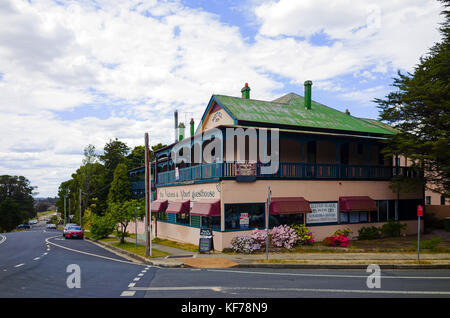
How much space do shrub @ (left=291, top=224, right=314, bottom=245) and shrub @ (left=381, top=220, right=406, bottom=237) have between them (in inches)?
245

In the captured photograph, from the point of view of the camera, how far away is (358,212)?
964 inches

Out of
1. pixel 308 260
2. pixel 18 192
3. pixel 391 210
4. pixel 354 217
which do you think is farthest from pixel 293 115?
pixel 18 192

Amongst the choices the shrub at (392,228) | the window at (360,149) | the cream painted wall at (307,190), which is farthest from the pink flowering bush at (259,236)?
the window at (360,149)

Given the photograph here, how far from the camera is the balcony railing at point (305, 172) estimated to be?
68.2ft

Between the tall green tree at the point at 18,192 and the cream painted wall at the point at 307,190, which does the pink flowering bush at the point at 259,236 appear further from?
the tall green tree at the point at 18,192

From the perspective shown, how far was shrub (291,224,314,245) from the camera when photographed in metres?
21.0

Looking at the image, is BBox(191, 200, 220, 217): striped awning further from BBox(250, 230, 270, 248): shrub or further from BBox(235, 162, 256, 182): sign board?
BBox(250, 230, 270, 248): shrub

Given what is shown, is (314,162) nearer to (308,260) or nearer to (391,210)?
(391,210)

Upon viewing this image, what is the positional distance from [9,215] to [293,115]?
293ft

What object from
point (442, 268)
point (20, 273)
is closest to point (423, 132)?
point (442, 268)

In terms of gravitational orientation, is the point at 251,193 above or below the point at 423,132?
below

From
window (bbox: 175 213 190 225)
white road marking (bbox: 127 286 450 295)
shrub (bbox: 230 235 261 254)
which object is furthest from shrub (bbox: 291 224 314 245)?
white road marking (bbox: 127 286 450 295)

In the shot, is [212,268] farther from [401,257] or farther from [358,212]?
[358,212]

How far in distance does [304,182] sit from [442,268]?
894 centimetres
